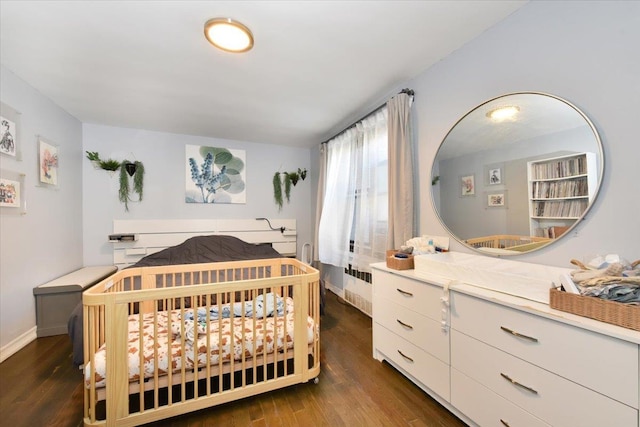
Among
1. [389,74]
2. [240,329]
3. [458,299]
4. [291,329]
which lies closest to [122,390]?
[240,329]

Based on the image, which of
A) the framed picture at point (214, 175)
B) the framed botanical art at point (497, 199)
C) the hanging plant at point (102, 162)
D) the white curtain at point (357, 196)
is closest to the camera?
the framed botanical art at point (497, 199)

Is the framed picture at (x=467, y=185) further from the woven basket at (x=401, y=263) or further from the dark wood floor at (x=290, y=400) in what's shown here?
the dark wood floor at (x=290, y=400)

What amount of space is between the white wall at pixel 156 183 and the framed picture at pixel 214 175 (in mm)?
78

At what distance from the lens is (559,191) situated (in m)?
1.37

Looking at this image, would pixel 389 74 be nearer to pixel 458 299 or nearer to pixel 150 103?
pixel 458 299

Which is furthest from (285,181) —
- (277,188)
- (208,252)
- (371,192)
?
(371,192)

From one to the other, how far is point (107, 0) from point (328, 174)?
2.63 m

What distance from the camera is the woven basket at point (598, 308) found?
0.88m

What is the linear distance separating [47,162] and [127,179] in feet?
2.90

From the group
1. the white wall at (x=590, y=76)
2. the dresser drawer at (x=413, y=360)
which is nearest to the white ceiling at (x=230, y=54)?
the white wall at (x=590, y=76)

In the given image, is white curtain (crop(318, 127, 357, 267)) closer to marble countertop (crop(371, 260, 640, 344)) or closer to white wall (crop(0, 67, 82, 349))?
marble countertop (crop(371, 260, 640, 344))

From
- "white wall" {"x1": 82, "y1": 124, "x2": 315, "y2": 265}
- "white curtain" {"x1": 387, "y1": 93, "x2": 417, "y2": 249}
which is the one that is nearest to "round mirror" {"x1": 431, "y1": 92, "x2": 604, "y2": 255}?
"white curtain" {"x1": 387, "y1": 93, "x2": 417, "y2": 249}

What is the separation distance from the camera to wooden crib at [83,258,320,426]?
1312 mm

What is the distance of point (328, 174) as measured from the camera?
361 cm
